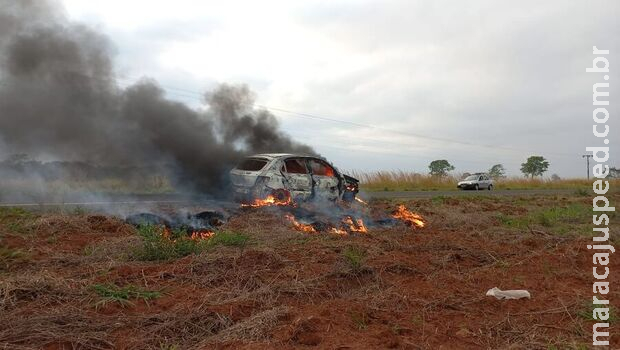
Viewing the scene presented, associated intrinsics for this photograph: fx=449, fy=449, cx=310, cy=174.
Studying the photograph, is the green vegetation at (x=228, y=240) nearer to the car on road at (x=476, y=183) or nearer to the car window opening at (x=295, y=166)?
the car window opening at (x=295, y=166)

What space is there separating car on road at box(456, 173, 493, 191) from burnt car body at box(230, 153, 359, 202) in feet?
79.4

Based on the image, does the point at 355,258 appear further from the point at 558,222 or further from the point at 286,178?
the point at 558,222

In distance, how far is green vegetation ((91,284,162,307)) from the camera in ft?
13.4

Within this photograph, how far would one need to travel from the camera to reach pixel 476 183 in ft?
109

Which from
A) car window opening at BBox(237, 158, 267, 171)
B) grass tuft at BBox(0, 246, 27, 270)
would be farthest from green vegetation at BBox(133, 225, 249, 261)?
car window opening at BBox(237, 158, 267, 171)

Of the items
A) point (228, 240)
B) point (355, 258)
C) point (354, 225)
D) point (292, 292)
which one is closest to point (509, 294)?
point (355, 258)

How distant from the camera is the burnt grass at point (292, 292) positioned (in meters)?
3.46

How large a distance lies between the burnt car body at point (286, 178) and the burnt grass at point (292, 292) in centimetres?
248

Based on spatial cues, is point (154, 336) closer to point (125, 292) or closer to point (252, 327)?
point (252, 327)

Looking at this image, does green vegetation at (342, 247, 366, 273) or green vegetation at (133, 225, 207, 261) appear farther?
green vegetation at (133, 225, 207, 261)

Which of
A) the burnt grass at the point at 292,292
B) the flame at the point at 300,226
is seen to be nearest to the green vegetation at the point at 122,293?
the burnt grass at the point at 292,292

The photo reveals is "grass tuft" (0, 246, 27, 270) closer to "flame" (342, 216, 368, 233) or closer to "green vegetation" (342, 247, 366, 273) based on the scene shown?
"green vegetation" (342, 247, 366, 273)

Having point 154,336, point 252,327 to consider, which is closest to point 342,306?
point 252,327

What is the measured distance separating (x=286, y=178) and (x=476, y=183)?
26.4 meters
